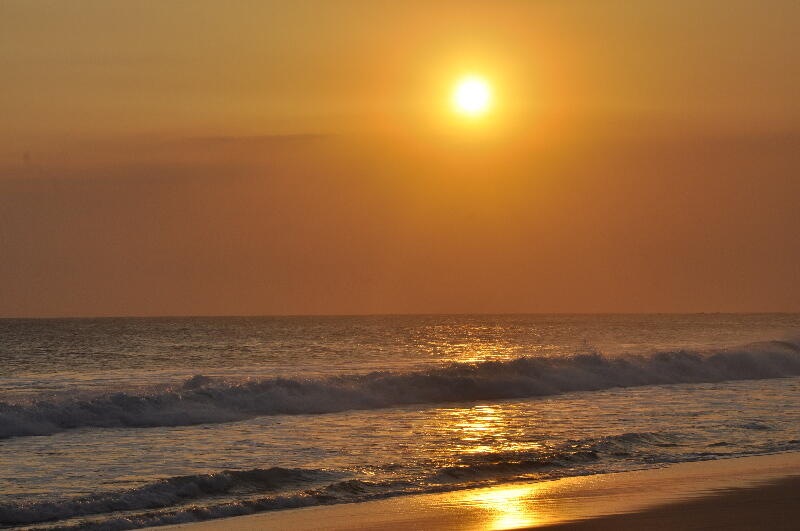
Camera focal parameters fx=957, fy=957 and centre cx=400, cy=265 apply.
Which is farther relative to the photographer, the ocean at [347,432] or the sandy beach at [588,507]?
the ocean at [347,432]

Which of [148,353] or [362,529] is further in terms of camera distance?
[148,353]

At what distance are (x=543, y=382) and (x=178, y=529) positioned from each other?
25794 millimetres

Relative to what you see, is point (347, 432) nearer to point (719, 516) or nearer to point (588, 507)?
point (588, 507)

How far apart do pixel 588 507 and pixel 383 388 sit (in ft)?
61.3

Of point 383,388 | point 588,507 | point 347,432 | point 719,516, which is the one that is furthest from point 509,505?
point 383,388

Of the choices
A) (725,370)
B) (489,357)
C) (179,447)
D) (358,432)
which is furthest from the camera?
(489,357)

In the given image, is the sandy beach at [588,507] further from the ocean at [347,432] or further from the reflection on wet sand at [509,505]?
the ocean at [347,432]

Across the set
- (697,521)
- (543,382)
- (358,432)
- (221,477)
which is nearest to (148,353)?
(543,382)

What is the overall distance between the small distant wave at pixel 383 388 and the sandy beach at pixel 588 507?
37.7 ft

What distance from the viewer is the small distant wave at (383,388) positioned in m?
23.6

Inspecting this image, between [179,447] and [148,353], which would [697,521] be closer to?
[179,447]

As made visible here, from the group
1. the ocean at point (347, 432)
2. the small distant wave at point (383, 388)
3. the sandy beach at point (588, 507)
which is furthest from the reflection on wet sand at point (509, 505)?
the small distant wave at point (383, 388)

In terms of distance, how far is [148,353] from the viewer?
61.9 metres

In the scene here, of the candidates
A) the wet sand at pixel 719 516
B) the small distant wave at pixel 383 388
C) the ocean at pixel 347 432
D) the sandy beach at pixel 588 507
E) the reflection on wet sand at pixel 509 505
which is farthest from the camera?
the small distant wave at pixel 383 388
